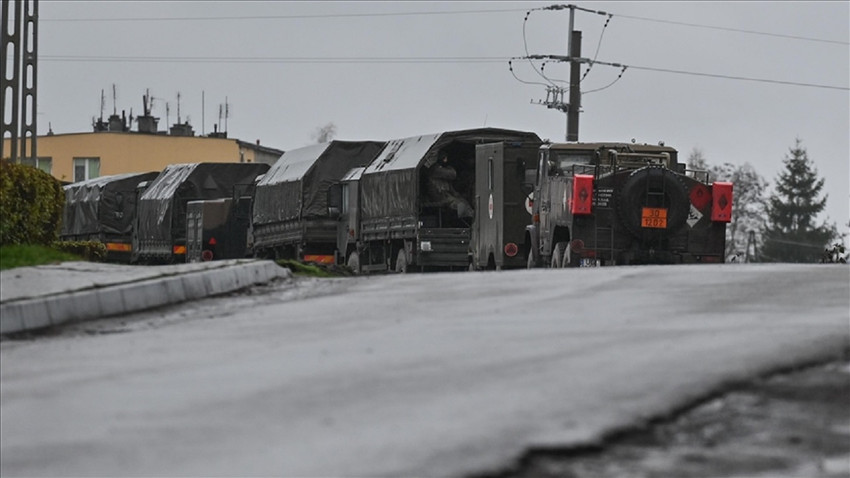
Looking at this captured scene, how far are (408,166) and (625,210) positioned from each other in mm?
8300

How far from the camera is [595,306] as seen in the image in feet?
43.8

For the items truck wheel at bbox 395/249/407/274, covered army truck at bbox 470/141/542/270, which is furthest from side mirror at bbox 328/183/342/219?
covered army truck at bbox 470/141/542/270

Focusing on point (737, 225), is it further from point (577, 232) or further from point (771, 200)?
point (577, 232)

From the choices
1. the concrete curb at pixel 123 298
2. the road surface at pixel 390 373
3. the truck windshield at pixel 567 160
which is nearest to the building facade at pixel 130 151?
the truck windshield at pixel 567 160

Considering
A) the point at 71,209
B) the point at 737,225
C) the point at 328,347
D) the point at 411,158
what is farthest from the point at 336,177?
the point at 737,225

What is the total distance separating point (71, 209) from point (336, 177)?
920 inches

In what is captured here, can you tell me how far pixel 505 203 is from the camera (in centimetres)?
3331

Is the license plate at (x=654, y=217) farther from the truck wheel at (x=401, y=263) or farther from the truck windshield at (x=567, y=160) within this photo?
the truck wheel at (x=401, y=263)

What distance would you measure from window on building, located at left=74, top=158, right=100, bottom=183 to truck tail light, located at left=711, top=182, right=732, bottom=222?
87214 mm

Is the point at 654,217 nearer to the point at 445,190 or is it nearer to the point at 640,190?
the point at 640,190

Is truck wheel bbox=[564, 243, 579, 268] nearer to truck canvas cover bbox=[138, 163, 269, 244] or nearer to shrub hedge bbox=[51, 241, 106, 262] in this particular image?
shrub hedge bbox=[51, 241, 106, 262]

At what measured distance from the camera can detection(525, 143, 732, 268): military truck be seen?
28.6m

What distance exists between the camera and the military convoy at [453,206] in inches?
1134

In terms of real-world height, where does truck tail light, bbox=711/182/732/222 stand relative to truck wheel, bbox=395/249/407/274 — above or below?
above
